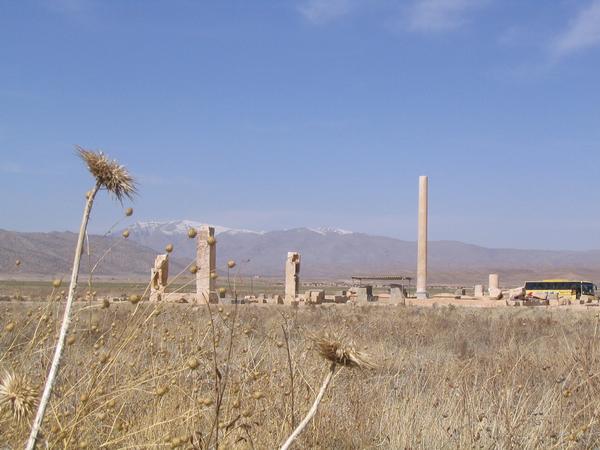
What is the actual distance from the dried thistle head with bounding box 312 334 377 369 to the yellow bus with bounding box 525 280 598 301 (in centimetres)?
3401

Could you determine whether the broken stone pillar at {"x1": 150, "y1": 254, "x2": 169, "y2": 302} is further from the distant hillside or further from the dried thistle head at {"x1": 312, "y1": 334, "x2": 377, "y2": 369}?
the distant hillside

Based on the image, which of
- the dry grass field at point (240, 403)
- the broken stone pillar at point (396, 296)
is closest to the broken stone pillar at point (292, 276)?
the broken stone pillar at point (396, 296)

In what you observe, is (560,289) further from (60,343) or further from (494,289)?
(60,343)

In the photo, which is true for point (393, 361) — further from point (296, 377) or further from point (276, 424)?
point (276, 424)

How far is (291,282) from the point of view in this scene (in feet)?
98.1

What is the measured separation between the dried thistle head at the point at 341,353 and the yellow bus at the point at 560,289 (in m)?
34.0

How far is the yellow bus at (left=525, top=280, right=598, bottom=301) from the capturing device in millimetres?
35094

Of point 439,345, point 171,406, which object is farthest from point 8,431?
point 439,345

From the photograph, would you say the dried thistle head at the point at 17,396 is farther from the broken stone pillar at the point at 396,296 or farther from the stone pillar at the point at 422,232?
the stone pillar at the point at 422,232

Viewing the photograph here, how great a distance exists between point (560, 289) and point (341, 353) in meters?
36.9

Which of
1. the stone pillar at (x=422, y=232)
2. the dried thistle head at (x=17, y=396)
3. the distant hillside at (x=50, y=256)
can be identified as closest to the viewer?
the dried thistle head at (x=17, y=396)

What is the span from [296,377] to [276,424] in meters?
1.19

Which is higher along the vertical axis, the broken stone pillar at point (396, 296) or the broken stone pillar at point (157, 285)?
the broken stone pillar at point (157, 285)

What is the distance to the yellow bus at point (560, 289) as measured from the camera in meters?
35.1
